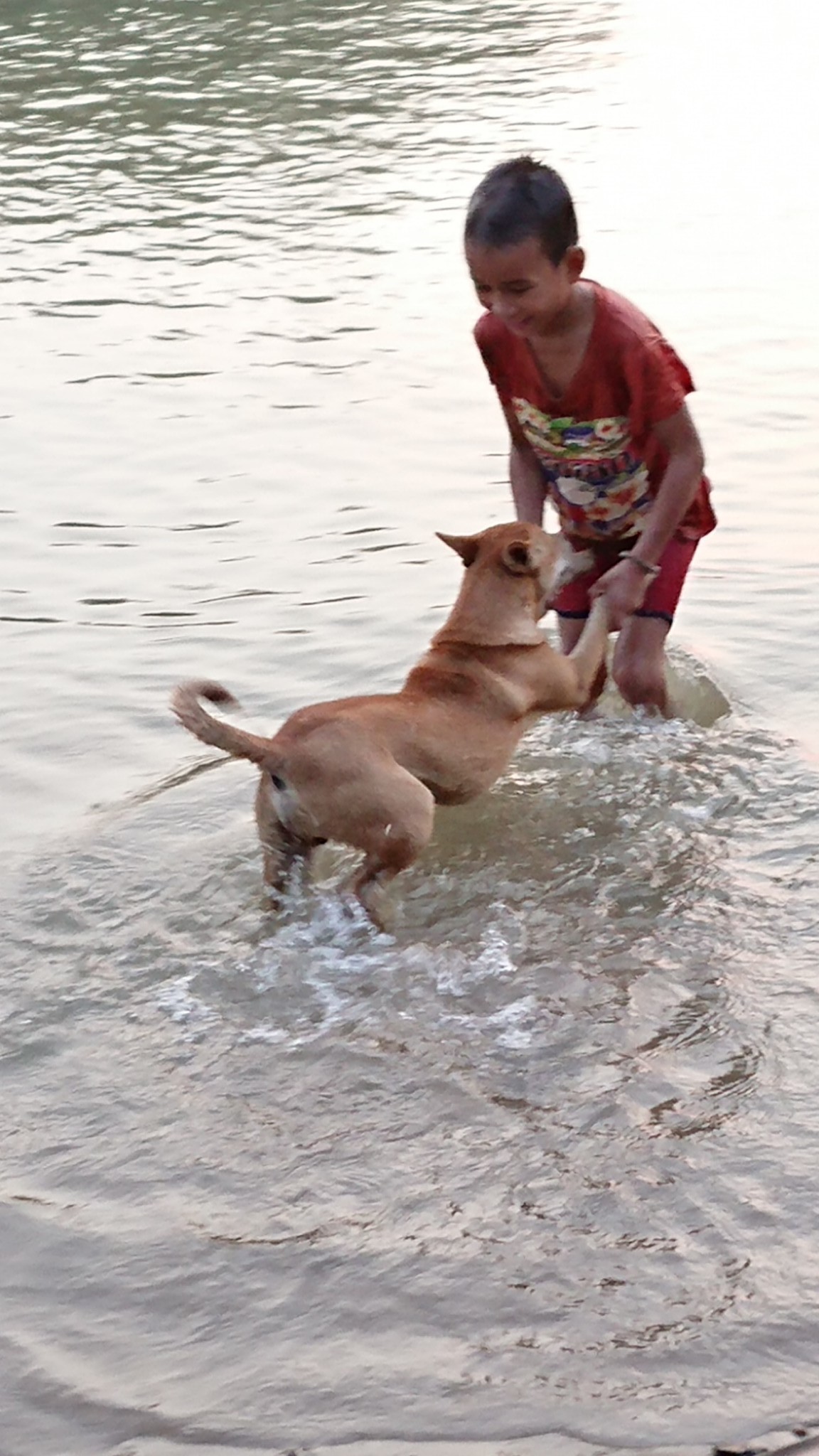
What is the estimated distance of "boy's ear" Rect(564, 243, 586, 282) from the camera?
17.2ft

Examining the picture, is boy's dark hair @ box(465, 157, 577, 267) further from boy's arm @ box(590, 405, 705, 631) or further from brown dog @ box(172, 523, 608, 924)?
brown dog @ box(172, 523, 608, 924)

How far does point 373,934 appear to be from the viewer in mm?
4961

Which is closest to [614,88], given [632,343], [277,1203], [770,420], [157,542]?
[770,420]

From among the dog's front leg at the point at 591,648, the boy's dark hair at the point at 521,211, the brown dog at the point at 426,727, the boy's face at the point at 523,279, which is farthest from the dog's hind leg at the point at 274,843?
the boy's dark hair at the point at 521,211

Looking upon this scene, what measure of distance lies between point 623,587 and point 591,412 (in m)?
0.54

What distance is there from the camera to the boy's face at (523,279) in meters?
5.10

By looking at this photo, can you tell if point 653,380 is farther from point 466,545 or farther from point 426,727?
point 426,727

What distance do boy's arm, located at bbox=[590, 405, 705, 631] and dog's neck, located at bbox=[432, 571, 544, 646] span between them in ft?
0.86

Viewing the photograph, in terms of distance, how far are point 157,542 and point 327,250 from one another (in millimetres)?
4637

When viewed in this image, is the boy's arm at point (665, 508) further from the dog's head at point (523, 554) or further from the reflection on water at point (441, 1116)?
the reflection on water at point (441, 1116)

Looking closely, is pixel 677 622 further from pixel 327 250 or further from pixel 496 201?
pixel 327 250

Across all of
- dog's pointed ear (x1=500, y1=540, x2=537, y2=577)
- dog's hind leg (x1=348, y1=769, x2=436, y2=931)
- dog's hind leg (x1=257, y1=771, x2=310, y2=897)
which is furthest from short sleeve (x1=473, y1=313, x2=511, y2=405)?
dog's hind leg (x1=257, y1=771, x2=310, y2=897)

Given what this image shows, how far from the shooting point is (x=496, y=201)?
5.09 meters

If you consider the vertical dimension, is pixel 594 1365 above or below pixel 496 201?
below
